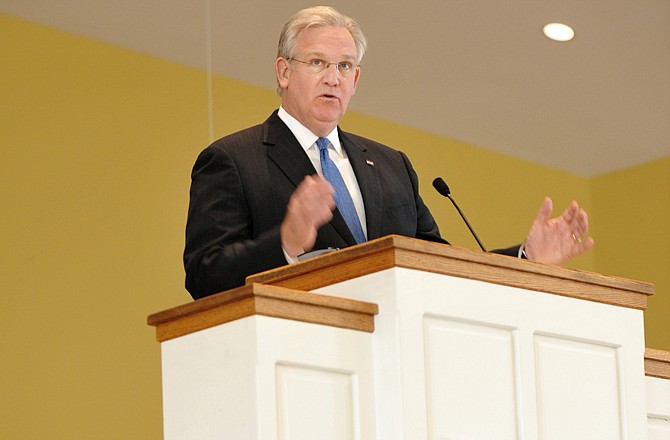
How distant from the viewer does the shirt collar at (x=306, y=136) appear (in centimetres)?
312

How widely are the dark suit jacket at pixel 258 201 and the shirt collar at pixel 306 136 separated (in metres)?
0.02

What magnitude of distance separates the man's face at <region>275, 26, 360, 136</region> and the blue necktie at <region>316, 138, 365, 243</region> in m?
0.11

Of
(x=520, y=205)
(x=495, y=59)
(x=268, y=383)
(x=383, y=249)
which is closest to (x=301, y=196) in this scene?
(x=383, y=249)

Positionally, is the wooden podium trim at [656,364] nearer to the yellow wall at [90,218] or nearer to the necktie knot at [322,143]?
the necktie knot at [322,143]

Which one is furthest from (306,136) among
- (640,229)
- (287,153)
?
(640,229)

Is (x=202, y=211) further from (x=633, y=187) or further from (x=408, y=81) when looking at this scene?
(x=633, y=187)

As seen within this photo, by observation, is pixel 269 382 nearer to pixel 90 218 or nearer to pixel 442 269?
pixel 442 269

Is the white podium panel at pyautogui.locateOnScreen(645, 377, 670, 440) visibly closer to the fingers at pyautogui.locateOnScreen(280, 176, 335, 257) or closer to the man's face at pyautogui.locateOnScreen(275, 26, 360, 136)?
the fingers at pyautogui.locateOnScreen(280, 176, 335, 257)

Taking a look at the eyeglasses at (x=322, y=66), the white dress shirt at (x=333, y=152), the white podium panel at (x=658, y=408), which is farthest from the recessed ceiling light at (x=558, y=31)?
the white podium panel at (x=658, y=408)

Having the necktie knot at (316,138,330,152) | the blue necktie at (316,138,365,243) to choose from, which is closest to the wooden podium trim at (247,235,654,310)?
the blue necktie at (316,138,365,243)

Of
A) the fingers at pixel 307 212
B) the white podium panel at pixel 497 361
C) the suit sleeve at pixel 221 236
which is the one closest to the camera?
the white podium panel at pixel 497 361

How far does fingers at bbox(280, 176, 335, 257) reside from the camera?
2.38m

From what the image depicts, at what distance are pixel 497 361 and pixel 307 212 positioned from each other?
443 mm

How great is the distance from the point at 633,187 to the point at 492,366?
249 inches
